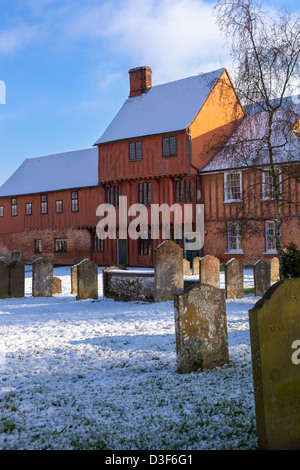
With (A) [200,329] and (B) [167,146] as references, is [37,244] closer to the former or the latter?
(B) [167,146]

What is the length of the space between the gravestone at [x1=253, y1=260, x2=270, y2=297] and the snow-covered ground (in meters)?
5.11

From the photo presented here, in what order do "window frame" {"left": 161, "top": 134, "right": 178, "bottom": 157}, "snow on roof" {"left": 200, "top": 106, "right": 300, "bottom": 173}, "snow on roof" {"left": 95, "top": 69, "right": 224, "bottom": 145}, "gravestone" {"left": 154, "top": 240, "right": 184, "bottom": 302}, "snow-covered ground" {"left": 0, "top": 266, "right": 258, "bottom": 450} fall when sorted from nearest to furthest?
"snow-covered ground" {"left": 0, "top": 266, "right": 258, "bottom": 450}, "gravestone" {"left": 154, "top": 240, "right": 184, "bottom": 302}, "snow on roof" {"left": 200, "top": 106, "right": 300, "bottom": 173}, "window frame" {"left": 161, "top": 134, "right": 178, "bottom": 157}, "snow on roof" {"left": 95, "top": 69, "right": 224, "bottom": 145}

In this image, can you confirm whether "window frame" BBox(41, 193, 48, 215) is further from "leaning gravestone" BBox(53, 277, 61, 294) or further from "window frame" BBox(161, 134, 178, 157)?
"leaning gravestone" BBox(53, 277, 61, 294)

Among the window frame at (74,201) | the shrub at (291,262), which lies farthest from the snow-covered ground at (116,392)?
the window frame at (74,201)

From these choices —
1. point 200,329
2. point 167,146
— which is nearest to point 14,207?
point 167,146

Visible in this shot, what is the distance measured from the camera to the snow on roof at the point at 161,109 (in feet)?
87.8

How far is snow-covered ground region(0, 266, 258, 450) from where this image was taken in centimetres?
372

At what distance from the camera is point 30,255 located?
36.1m

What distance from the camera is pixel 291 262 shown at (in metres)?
12.0

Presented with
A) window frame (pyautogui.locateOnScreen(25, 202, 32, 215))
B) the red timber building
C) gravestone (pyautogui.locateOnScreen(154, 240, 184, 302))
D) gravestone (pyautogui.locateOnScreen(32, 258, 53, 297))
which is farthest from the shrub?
window frame (pyautogui.locateOnScreen(25, 202, 32, 215))

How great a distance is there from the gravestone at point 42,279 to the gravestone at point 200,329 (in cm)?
965

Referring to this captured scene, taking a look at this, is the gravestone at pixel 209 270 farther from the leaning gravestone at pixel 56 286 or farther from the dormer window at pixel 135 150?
the dormer window at pixel 135 150

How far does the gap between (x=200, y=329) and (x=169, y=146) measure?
2190 centimetres
